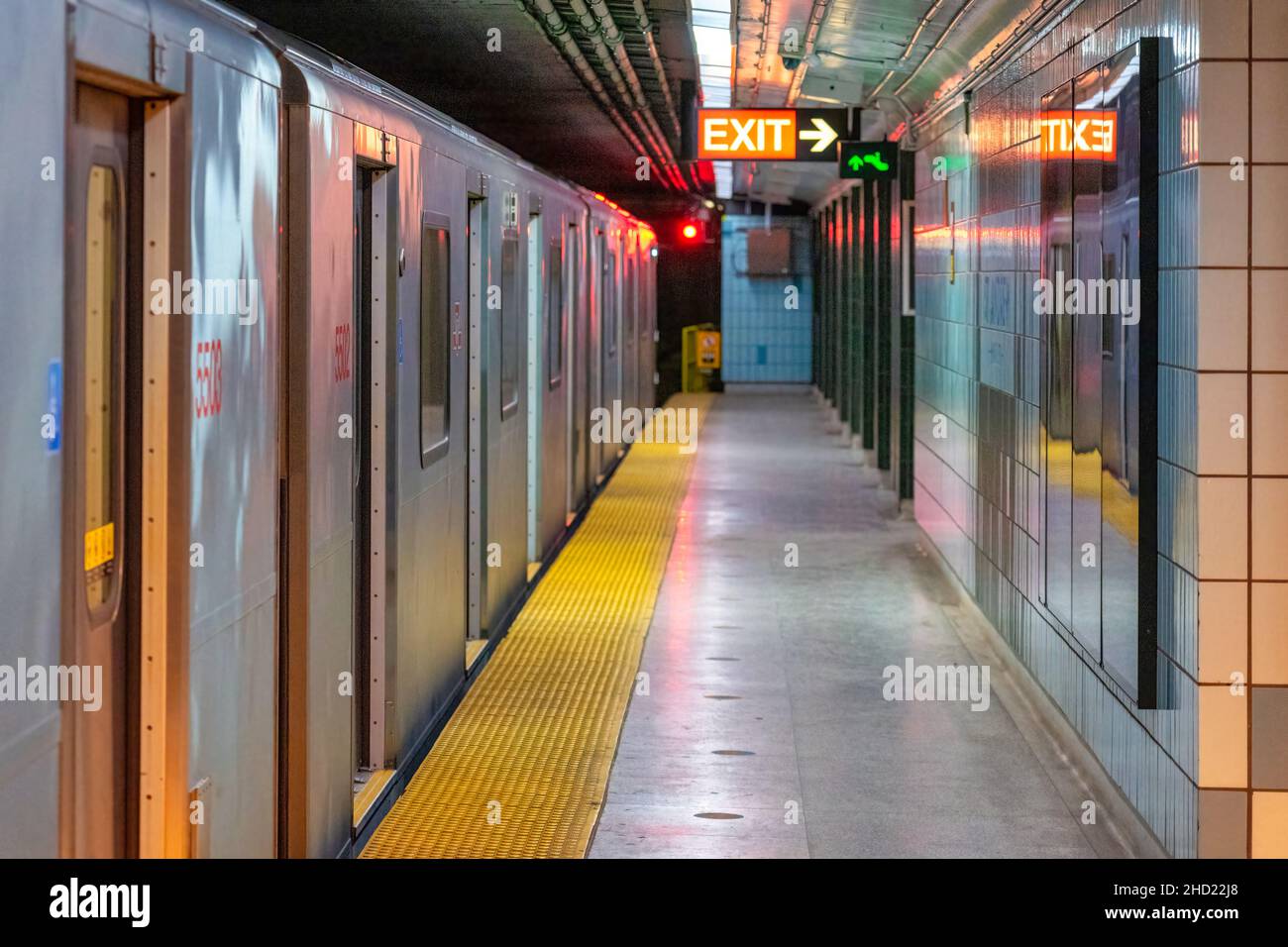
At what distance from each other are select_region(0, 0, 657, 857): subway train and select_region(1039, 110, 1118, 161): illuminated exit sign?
216 cm

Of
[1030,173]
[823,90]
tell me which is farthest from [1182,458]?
[823,90]

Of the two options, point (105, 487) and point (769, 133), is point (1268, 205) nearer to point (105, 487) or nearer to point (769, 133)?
point (105, 487)

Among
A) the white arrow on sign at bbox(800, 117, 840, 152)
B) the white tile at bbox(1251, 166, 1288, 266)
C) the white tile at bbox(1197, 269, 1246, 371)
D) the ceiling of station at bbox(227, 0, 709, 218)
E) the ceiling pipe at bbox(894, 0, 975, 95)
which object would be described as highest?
the ceiling of station at bbox(227, 0, 709, 218)

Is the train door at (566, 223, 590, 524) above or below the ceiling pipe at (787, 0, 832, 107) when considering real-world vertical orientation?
below

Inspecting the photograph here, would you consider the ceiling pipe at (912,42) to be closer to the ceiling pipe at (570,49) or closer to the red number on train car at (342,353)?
the ceiling pipe at (570,49)

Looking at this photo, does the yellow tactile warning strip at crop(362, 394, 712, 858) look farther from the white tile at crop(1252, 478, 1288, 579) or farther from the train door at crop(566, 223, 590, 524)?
the white tile at crop(1252, 478, 1288, 579)

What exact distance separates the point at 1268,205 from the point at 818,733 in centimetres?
296

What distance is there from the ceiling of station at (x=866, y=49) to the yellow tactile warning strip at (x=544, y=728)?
3133 millimetres

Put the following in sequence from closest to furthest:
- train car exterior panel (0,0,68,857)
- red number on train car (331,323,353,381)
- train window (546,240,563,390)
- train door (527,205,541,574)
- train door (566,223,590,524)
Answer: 1. train car exterior panel (0,0,68,857)
2. red number on train car (331,323,353,381)
3. train door (527,205,541,574)
4. train window (546,240,563,390)
5. train door (566,223,590,524)

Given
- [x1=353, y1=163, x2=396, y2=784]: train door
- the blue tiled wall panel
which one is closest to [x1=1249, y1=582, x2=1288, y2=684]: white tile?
the blue tiled wall panel

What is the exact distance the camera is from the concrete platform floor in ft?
17.3

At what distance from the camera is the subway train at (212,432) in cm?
240

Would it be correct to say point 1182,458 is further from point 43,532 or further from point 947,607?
point 947,607

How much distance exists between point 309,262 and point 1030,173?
12.4ft
